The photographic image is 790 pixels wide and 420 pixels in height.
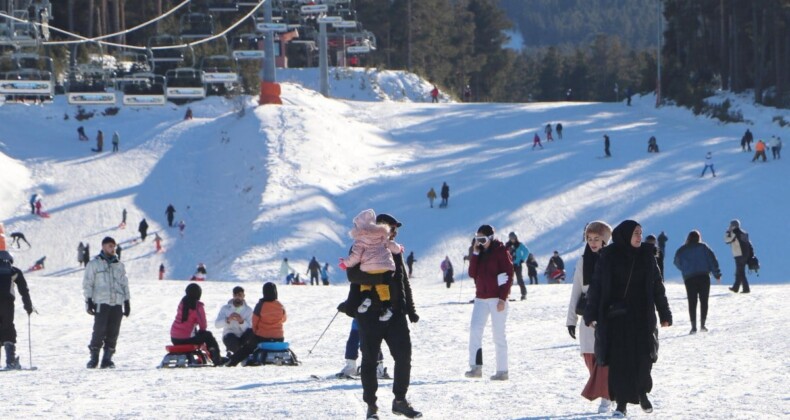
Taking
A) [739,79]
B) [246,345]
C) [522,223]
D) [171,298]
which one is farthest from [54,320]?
[739,79]

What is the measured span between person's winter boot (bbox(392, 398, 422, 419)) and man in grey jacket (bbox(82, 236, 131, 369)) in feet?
17.6

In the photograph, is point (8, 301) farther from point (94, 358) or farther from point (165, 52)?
point (165, 52)

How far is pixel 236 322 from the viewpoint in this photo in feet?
48.0

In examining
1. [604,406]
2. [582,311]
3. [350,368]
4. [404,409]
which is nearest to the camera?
[404,409]

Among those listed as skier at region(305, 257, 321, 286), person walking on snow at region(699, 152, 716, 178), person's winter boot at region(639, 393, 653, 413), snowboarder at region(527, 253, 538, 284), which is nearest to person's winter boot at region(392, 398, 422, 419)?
person's winter boot at region(639, 393, 653, 413)

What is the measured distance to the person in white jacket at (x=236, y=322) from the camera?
1458 cm

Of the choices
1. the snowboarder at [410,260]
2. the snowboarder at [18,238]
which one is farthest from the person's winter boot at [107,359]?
the snowboarder at [18,238]

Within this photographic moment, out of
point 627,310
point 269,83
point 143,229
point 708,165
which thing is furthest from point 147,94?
point 269,83

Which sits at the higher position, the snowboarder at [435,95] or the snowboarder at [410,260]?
the snowboarder at [435,95]

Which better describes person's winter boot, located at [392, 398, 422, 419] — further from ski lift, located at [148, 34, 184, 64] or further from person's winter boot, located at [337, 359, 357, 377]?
ski lift, located at [148, 34, 184, 64]

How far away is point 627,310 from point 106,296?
21.9 ft

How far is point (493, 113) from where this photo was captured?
196ft

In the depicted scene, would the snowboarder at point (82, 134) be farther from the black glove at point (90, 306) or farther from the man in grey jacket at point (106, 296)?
the black glove at point (90, 306)

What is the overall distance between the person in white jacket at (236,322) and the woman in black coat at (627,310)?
6.17 m
